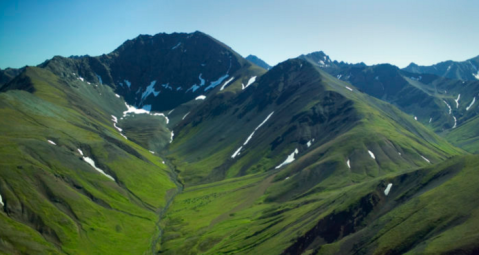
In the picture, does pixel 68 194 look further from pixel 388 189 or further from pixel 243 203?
pixel 388 189

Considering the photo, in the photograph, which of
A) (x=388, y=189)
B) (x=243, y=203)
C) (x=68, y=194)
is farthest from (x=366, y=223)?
(x=68, y=194)

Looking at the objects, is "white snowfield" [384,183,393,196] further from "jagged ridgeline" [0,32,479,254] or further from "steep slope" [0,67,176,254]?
"steep slope" [0,67,176,254]

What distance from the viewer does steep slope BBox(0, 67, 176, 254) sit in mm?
116062

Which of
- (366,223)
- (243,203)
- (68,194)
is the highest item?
(68,194)

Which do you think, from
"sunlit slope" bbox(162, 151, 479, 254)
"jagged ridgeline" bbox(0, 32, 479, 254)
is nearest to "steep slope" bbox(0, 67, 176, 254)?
"jagged ridgeline" bbox(0, 32, 479, 254)

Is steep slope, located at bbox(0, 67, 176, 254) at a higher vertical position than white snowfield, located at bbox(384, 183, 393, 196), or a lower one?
higher

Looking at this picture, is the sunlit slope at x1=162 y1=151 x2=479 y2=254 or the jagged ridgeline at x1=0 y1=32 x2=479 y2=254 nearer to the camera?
the sunlit slope at x1=162 y1=151 x2=479 y2=254

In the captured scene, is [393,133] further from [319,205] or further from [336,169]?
[319,205]

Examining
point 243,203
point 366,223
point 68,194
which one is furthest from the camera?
point 243,203

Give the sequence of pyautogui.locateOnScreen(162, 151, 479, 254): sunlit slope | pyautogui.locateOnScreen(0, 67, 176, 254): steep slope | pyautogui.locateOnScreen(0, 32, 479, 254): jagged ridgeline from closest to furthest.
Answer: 1. pyautogui.locateOnScreen(162, 151, 479, 254): sunlit slope
2. pyautogui.locateOnScreen(0, 32, 479, 254): jagged ridgeline
3. pyautogui.locateOnScreen(0, 67, 176, 254): steep slope

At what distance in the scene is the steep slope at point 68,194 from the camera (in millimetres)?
116062

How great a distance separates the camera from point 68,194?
453 ft

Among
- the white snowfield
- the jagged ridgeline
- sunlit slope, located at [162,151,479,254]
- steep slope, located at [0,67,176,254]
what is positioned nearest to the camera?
sunlit slope, located at [162,151,479,254]

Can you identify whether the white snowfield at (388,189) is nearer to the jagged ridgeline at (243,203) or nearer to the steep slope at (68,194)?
the jagged ridgeline at (243,203)
